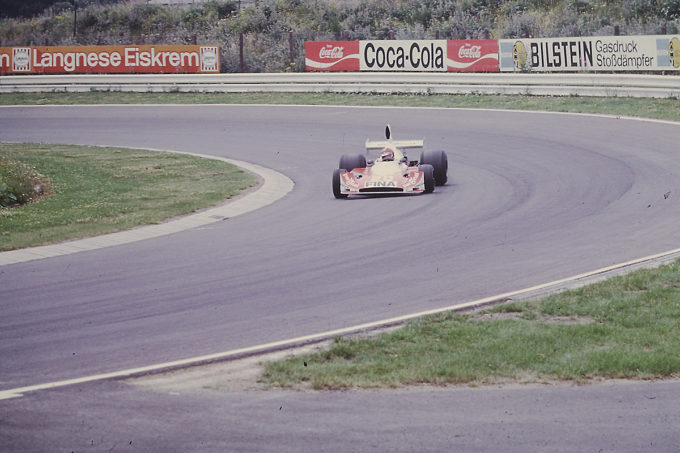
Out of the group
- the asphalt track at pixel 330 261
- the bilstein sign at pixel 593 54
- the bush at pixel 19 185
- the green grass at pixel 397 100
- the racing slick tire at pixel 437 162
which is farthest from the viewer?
the bilstein sign at pixel 593 54

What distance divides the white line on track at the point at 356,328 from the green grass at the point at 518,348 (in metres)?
0.27

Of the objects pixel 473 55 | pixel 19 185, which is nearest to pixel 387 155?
pixel 19 185

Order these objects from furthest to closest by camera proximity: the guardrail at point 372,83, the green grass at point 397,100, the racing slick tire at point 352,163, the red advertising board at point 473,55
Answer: the red advertising board at point 473,55 → the guardrail at point 372,83 → the green grass at point 397,100 → the racing slick tire at point 352,163

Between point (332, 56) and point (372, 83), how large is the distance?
8.89ft

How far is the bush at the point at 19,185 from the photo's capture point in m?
16.4

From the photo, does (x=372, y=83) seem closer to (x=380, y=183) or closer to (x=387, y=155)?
(x=387, y=155)

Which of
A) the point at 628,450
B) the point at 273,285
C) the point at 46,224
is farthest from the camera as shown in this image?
the point at 46,224

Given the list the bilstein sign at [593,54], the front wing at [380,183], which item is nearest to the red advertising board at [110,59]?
the bilstein sign at [593,54]

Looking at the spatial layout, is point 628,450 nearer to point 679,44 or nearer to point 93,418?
point 93,418

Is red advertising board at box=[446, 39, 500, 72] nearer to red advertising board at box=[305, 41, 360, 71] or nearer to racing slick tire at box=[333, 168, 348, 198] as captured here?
red advertising board at box=[305, 41, 360, 71]

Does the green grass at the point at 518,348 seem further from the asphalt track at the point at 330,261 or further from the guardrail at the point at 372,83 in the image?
the guardrail at the point at 372,83

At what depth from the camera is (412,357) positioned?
7684mm

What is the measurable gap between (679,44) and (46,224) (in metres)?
20.9

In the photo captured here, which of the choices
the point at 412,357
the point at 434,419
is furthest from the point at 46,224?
the point at 434,419
